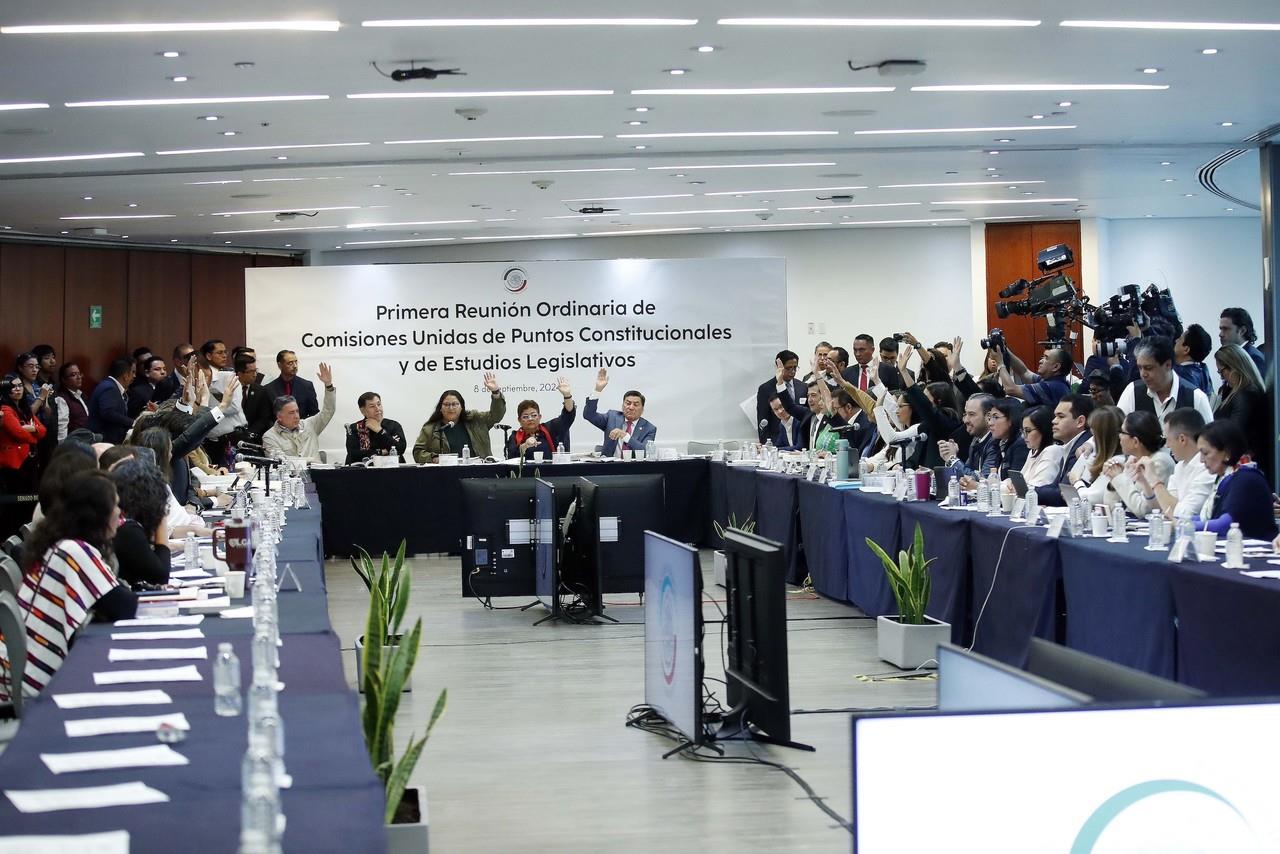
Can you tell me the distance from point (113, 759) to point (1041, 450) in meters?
5.99

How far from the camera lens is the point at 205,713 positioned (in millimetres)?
2998

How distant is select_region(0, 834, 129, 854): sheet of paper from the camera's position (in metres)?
1.95

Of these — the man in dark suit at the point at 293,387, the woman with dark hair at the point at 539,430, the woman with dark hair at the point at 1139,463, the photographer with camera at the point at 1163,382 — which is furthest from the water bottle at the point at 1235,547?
the man in dark suit at the point at 293,387

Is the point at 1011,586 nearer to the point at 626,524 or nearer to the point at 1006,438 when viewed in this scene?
the point at 1006,438

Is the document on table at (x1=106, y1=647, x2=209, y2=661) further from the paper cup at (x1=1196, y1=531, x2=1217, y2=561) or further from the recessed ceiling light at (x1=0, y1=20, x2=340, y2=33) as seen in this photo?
the recessed ceiling light at (x1=0, y1=20, x2=340, y2=33)

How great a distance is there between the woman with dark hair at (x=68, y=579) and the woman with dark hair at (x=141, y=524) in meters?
0.63

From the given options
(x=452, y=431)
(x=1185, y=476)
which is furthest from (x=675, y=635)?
(x=452, y=431)

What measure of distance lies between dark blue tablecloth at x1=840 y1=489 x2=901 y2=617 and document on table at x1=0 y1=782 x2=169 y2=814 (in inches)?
216

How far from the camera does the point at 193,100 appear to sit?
30.6 feet

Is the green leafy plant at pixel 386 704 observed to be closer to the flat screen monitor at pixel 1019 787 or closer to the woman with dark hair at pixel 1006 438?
the flat screen monitor at pixel 1019 787

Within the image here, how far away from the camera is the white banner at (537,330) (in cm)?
1279

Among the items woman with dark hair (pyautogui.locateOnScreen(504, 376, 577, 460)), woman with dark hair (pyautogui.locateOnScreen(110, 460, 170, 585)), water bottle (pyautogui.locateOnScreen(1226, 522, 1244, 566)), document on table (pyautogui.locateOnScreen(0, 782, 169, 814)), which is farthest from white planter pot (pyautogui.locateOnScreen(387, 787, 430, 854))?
woman with dark hair (pyautogui.locateOnScreen(504, 376, 577, 460))

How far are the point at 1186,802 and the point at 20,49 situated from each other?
784cm

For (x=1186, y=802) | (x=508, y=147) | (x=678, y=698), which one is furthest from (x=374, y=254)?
(x=1186, y=802)
